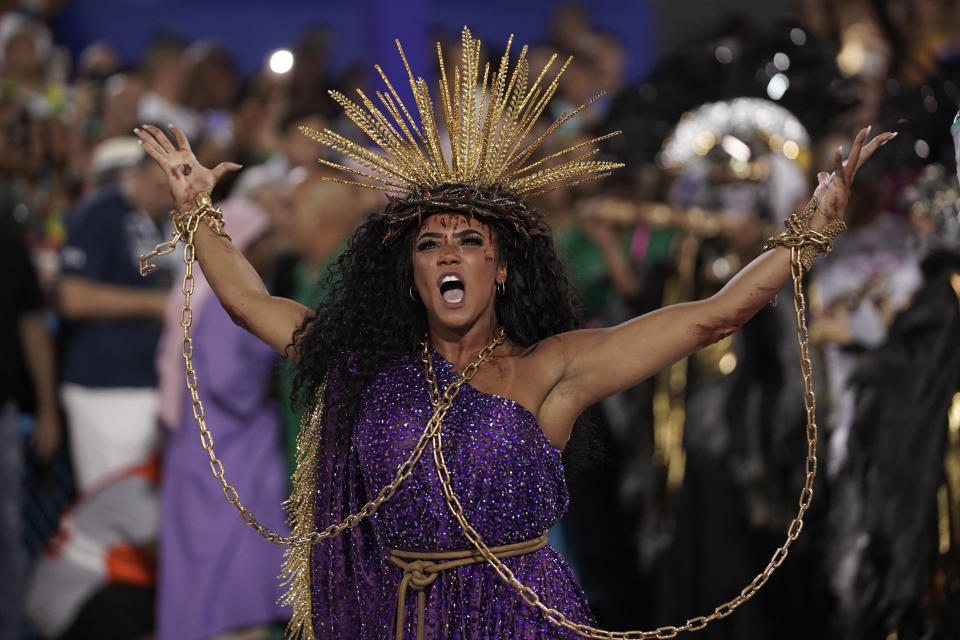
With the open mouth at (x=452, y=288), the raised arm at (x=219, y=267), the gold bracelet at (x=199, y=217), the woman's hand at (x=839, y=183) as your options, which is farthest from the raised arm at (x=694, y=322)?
the gold bracelet at (x=199, y=217)

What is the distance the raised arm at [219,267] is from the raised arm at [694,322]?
75cm

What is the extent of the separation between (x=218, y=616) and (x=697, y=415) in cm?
226

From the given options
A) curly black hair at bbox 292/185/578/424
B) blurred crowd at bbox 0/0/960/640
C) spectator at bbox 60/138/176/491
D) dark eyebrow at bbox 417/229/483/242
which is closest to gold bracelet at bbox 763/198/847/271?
Result: curly black hair at bbox 292/185/578/424

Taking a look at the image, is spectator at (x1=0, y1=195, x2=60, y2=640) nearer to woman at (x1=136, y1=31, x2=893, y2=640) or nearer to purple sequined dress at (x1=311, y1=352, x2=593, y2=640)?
woman at (x1=136, y1=31, x2=893, y2=640)

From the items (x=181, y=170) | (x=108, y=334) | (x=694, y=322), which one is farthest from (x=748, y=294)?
(x=108, y=334)

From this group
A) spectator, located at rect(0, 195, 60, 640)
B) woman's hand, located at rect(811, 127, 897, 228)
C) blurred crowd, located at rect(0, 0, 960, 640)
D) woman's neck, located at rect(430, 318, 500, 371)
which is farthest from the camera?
spectator, located at rect(0, 195, 60, 640)

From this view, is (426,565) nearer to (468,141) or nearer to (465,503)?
(465,503)

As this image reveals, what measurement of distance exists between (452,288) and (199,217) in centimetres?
70

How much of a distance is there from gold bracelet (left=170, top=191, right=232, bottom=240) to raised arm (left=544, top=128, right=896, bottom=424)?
3.23ft

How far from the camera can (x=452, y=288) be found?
122 inches

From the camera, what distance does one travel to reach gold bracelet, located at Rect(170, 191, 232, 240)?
3305 mm

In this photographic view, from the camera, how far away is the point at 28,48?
773cm

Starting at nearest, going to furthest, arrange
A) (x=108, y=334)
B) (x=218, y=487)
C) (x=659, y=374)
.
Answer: (x=218, y=487)
(x=108, y=334)
(x=659, y=374)

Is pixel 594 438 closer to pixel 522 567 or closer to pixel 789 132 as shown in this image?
pixel 522 567
